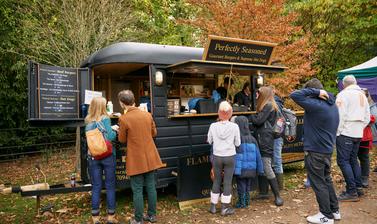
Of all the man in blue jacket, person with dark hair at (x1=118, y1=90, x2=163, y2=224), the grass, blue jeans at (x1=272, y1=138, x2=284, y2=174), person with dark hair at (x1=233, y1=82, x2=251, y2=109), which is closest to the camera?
the man in blue jacket

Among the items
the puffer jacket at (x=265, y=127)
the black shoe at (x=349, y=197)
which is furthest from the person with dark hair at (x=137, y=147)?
the black shoe at (x=349, y=197)

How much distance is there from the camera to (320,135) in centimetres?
445

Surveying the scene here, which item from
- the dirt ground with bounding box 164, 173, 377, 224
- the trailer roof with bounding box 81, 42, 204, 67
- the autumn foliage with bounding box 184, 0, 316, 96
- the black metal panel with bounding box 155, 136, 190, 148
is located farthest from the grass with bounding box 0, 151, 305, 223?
the autumn foliage with bounding box 184, 0, 316, 96

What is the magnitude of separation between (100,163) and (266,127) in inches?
106

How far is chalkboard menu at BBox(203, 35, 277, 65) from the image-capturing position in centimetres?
558

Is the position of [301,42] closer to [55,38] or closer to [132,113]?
[55,38]

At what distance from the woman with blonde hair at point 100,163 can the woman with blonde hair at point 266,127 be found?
93.2 inches

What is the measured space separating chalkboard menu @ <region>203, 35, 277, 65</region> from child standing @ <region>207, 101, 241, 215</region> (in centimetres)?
107

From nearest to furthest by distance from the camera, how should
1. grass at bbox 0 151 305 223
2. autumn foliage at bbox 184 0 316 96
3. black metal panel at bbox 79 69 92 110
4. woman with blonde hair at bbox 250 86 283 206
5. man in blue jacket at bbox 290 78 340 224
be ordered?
man in blue jacket at bbox 290 78 340 224, grass at bbox 0 151 305 223, woman with blonde hair at bbox 250 86 283 206, black metal panel at bbox 79 69 92 110, autumn foliage at bbox 184 0 316 96

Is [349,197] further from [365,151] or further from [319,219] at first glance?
[319,219]

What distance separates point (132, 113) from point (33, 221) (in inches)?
97.3

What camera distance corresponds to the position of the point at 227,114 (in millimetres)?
5070

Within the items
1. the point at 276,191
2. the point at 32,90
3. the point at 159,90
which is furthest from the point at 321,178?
the point at 32,90

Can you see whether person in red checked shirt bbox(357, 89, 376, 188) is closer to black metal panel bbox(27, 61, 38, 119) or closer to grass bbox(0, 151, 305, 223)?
grass bbox(0, 151, 305, 223)
